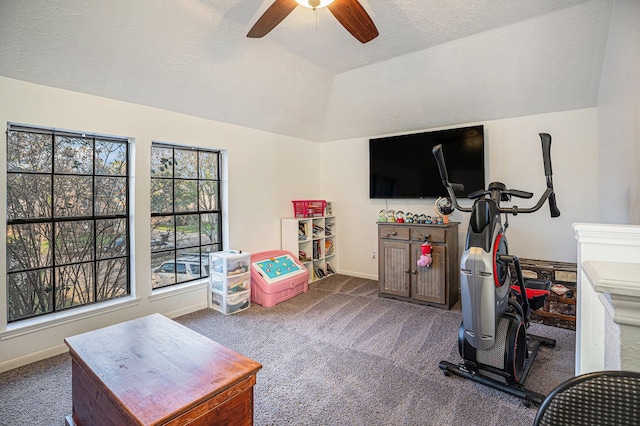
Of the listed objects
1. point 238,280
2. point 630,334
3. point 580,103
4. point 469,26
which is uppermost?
point 469,26

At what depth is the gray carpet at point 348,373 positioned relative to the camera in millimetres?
1792

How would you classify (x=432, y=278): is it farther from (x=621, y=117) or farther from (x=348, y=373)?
(x=621, y=117)

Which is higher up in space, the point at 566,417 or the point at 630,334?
the point at 630,334

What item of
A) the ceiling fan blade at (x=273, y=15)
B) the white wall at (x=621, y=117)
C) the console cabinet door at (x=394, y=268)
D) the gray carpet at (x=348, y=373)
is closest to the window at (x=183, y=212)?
the gray carpet at (x=348, y=373)

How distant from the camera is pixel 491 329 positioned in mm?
1934

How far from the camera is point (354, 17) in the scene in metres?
1.93

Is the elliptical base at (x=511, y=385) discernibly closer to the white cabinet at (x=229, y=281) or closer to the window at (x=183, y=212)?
the white cabinet at (x=229, y=281)

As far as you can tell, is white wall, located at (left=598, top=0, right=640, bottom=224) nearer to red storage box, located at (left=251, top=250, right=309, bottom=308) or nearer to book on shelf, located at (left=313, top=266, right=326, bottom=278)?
red storage box, located at (left=251, top=250, right=309, bottom=308)

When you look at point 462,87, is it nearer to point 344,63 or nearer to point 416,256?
point 344,63

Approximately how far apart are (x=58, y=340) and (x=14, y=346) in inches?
10.6

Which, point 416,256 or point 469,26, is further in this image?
point 416,256

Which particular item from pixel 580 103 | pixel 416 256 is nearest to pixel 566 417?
pixel 416 256

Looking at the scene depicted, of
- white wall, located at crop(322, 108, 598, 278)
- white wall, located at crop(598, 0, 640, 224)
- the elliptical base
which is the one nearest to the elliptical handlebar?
white wall, located at crop(598, 0, 640, 224)

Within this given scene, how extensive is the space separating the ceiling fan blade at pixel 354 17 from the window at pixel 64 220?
2.44 metres
